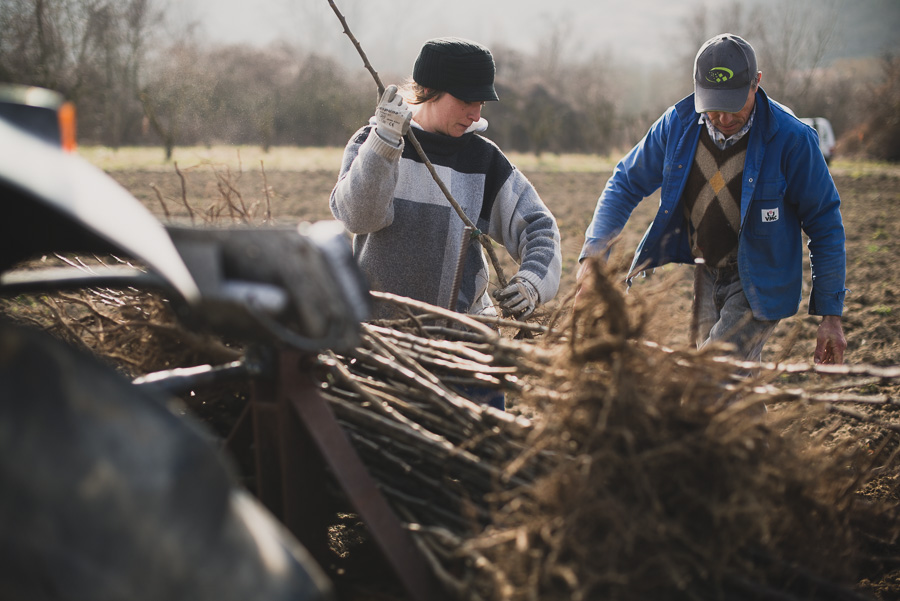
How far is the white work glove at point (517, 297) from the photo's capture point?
10.1ft

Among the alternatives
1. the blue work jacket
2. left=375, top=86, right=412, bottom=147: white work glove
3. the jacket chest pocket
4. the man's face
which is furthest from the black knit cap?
the jacket chest pocket

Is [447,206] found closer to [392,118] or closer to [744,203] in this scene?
[392,118]

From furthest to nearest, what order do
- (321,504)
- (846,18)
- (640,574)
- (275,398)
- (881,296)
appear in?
(846,18) → (881,296) → (321,504) → (275,398) → (640,574)

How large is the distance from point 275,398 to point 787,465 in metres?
1.16

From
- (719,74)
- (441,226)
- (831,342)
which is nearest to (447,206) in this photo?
(441,226)

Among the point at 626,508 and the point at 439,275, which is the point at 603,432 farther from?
the point at 439,275

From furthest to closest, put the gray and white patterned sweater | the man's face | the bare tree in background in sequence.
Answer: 1. the bare tree in background
2. the man's face
3. the gray and white patterned sweater

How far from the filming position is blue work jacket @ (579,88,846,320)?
3.34 meters

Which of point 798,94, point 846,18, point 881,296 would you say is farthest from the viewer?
point 846,18

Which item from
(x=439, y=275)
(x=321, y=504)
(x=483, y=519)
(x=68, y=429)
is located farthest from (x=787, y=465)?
(x=439, y=275)

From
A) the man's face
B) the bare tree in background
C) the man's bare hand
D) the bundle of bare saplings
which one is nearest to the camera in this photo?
the bundle of bare saplings

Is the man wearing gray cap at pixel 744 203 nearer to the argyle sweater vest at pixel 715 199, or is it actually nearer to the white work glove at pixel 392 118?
the argyle sweater vest at pixel 715 199

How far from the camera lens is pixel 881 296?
25.1 feet

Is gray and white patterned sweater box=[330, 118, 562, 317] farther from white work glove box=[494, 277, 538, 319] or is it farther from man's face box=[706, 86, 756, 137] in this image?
man's face box=[706, 86, 756, 137]
